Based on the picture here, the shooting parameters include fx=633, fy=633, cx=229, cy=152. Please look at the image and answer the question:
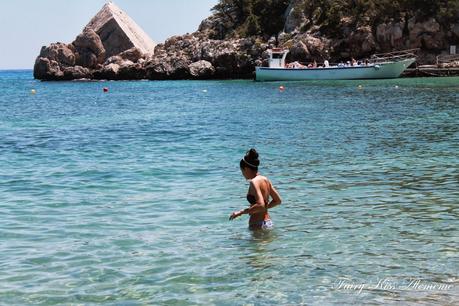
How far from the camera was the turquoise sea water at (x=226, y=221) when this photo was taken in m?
8.07

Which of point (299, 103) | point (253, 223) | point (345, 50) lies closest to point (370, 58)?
point (345, 50)

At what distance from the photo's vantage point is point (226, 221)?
11.8m

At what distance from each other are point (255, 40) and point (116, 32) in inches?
1774

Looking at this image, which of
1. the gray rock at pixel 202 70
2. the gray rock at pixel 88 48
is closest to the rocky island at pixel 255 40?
the gray rock at pixel 88 48

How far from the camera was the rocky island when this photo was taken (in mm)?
89812

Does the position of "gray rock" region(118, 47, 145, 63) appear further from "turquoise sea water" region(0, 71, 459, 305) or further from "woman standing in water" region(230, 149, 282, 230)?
"woman standing in water" region(230, 149, 282, 230)

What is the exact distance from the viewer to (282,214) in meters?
12.1

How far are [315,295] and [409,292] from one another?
44.7 inches

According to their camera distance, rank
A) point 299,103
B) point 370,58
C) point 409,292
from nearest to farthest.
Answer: point 409,292 < point 299,103 < point 370,58

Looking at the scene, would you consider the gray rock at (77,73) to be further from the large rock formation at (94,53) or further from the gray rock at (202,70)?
the gray rock at (202,70)

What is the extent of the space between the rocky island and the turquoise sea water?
6774cm

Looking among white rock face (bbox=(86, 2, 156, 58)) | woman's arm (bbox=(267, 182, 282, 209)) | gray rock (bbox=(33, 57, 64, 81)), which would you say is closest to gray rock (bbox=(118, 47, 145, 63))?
white rock face (bbox=(86, 2, 156, 58))

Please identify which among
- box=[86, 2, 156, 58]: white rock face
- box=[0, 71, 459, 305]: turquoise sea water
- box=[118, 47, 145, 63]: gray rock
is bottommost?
box=[0, 71, 459, 305]: turquoise sea water

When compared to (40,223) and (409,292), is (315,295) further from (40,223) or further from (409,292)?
(40,223)
